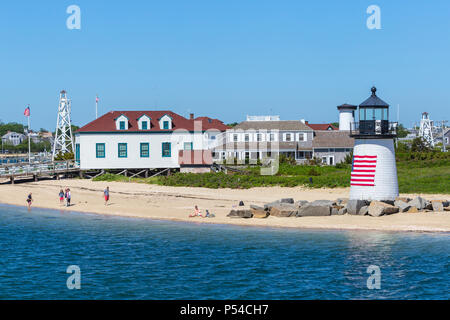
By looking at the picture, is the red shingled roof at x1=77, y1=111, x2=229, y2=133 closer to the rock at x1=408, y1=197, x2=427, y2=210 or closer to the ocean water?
the ocean water

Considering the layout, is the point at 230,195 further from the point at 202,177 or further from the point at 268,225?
the point at 268,225

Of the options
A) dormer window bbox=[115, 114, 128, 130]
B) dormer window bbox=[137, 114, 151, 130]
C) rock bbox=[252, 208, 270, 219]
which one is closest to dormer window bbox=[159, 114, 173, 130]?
dormer window bbox=[137, 114, 151, 130]

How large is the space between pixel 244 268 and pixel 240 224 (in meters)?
9.86

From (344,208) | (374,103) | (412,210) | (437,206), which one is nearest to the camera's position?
(374,103)

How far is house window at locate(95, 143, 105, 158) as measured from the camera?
56.0 meters

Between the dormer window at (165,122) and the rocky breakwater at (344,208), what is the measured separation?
21.7m

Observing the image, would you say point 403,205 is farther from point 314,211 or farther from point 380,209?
point 314,211

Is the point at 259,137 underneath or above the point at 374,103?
underneath

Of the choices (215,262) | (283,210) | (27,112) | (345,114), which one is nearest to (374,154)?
(283,210)

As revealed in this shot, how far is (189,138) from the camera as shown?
56.7 meters

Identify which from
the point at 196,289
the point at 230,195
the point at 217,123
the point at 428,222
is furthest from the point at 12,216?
the point at 217,123

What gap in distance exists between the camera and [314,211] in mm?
35625

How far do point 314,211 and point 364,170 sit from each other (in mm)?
4049

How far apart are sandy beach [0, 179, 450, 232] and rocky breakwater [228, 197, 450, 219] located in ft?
1.79
